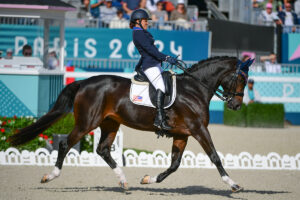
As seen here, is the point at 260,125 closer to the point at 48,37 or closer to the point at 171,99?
the point at 48,37

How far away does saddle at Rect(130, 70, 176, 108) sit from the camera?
7346 millimetres

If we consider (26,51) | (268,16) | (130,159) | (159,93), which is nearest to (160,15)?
(268,16)

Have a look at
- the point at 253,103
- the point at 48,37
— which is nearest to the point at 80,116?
the point at 48,37

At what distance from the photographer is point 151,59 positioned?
7414 mm

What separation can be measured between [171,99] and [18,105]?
525 centimetres

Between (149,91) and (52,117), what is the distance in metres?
1.46

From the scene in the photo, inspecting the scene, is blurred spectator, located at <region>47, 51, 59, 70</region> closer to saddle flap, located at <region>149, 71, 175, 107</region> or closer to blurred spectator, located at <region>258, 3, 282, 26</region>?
saddle flap, located at <region>149, 71, 175, 107</region>

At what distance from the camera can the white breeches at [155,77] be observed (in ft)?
24.1

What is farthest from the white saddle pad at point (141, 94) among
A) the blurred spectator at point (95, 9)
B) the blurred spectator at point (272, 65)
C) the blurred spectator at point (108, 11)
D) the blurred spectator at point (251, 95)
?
the blurred spectator at point (95, 9)

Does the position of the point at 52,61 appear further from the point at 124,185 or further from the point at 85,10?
the point at 124,185

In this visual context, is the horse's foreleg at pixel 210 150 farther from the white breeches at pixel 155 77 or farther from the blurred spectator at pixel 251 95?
the blurred spectator at pixel 251 95

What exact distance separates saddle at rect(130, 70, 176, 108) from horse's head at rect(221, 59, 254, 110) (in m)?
0.75

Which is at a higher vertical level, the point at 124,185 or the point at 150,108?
the point at 150,108

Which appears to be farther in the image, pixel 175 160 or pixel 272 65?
pixel 272 65
